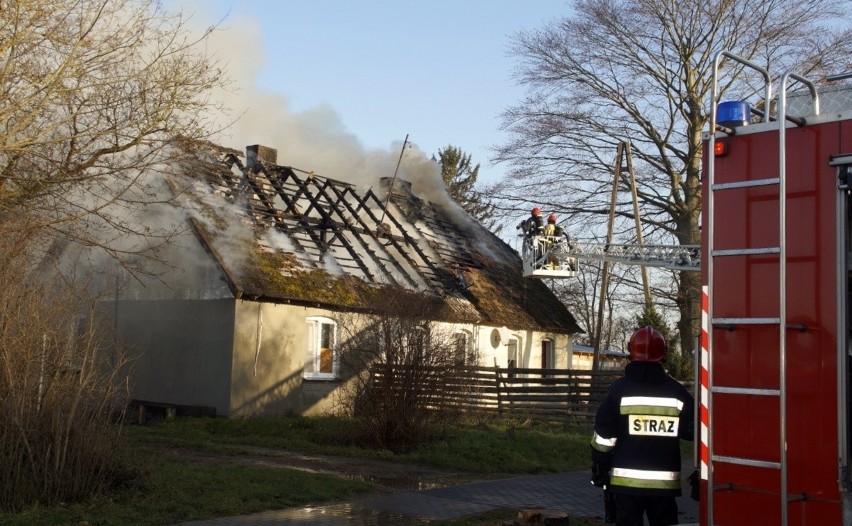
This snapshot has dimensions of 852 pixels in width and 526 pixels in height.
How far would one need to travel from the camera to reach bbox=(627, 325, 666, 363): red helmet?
18.5 ft

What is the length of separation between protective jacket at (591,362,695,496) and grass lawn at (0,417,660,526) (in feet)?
11.3

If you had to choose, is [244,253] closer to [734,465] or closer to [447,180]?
[734,465]

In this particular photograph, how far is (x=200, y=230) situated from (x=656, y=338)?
49.9ft

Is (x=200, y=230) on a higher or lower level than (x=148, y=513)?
higher

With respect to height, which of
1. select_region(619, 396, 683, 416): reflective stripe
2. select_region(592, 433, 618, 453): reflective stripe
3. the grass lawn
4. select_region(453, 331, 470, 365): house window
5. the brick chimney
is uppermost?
the brick chimney

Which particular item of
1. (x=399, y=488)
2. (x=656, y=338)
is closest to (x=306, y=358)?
(x=399, y=488)

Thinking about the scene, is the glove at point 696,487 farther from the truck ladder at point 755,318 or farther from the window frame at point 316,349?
the window frame at point 316,349

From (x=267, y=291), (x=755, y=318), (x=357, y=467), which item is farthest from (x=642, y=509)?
(x=267, y=291)

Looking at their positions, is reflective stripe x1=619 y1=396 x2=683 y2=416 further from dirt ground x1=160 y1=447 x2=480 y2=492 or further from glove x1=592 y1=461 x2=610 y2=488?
dirt ground x1=160 y1=447 x2=480 y2=492

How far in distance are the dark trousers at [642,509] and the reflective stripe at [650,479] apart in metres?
A: 0.13

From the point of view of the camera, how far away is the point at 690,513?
9.50m

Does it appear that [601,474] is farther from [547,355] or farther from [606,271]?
[547,355]

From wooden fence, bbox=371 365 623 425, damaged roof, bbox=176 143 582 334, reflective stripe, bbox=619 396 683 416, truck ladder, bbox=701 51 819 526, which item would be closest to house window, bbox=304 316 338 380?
damaged roof, bbox=176 143 582 334

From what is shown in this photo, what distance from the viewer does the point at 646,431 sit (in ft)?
18.3
